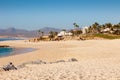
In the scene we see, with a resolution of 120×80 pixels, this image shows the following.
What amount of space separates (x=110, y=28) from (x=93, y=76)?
5655 inches

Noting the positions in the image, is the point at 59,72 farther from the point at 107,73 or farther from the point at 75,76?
the point at 107,73

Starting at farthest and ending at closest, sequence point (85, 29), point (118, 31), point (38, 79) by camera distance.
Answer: point (85, 29), point (118, 31), point (38, 79)

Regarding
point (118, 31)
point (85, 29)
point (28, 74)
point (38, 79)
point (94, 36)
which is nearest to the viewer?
point (38, 79)

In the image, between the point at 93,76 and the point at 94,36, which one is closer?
the point at 93,76

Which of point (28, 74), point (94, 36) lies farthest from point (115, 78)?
point (94, 36)

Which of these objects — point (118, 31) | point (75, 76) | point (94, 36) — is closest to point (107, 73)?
point (75, 76)

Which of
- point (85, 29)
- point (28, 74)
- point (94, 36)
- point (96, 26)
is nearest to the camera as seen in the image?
point (28, 74)

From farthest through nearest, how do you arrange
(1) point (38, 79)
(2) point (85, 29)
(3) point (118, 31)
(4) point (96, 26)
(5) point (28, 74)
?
(2) point (85, 29)
(4) point (96, 26)
(3) point (118, 31)
(5) point (28, 74)
(1) point (38, 79)

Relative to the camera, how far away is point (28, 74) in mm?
18500

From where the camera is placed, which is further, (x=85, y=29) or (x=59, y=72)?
(x=85, y=29)

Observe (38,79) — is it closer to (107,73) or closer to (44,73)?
(44,73)

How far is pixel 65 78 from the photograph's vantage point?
55.8 feet

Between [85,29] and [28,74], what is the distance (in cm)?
16030

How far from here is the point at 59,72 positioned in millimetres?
19047
